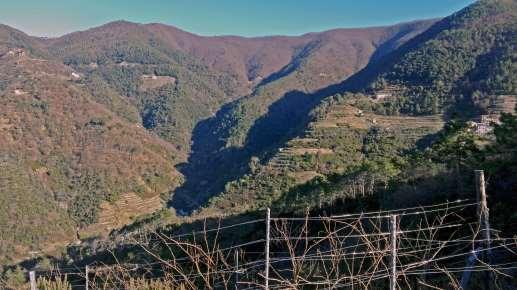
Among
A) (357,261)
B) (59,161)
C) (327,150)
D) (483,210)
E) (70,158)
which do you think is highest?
(483,210)

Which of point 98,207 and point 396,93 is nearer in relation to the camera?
point 396,93

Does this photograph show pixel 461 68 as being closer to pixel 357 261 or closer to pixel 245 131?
pixel 245 131

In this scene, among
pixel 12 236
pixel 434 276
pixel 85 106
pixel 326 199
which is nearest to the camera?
pixel 434 276

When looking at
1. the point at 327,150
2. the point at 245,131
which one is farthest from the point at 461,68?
the point at 245,131

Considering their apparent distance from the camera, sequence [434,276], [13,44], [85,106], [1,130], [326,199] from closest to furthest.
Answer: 1. [434,276]
2. [326,199]
3. [1,130]
4. [85,106]
5. [13,44]

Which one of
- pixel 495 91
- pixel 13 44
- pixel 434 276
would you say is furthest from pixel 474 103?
pixel 13 44

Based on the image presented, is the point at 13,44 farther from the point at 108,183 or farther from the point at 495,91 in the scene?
the point at 495,91

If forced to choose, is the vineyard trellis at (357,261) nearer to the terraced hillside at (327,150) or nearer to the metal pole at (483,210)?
the metal pole at (483,210)

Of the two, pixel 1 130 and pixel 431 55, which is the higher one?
pixel 431 55
